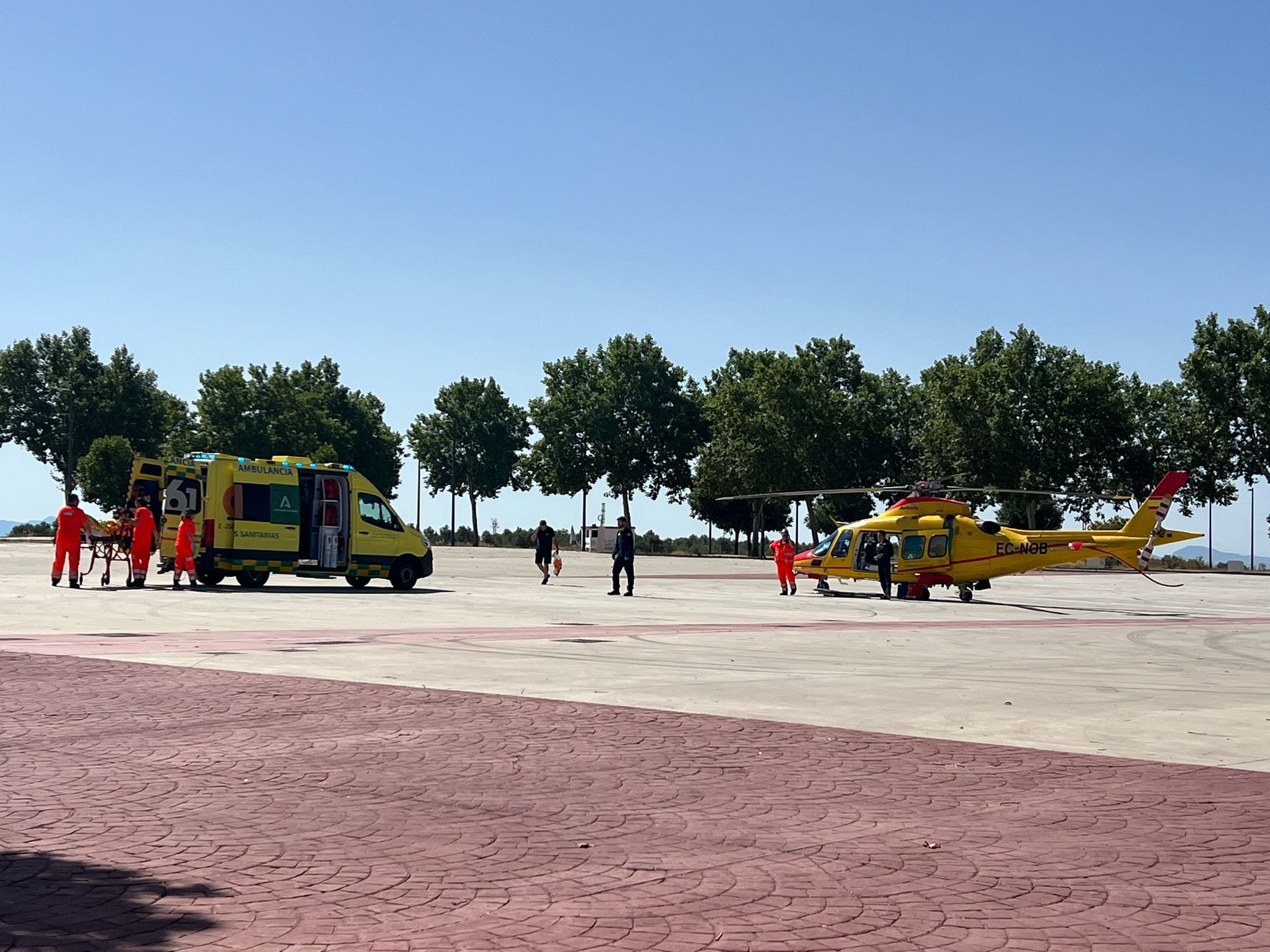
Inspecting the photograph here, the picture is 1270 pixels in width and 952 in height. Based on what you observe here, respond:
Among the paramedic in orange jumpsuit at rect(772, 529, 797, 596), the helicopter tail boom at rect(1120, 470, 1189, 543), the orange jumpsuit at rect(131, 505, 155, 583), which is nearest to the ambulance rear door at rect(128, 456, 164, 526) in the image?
the orange jumpsuit at rect(131, 505, 155, 583)

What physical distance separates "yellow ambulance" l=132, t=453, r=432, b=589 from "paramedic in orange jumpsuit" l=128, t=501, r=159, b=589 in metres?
1.05

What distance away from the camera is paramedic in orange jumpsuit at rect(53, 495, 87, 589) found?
88.7 feet

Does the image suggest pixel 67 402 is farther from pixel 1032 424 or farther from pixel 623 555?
pixel 623 555

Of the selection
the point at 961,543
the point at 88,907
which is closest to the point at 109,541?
the point at 961,543

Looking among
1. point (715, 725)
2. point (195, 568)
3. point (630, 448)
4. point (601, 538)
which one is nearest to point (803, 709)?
point (715, 725)

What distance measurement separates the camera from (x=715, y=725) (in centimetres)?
942

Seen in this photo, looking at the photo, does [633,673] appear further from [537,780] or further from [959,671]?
[537,780]

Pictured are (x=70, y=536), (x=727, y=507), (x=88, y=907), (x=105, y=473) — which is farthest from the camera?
(x=727, y=507)

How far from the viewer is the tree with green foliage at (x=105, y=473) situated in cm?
9306

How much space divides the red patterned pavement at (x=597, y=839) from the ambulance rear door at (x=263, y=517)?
68.0 feet

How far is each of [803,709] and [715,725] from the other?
4.25ft

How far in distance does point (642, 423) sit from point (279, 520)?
241ft

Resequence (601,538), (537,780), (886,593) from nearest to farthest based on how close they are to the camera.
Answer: (537,780)
(886,593)
(601,538)

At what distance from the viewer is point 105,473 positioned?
93.7m
